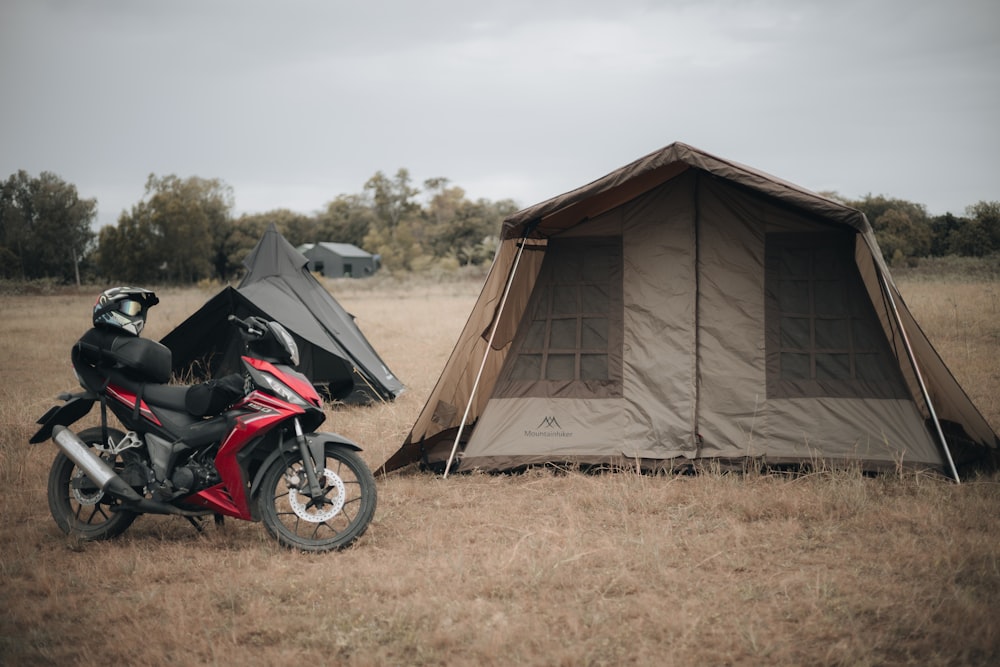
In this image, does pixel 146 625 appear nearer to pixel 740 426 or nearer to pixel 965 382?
pixel 740 426

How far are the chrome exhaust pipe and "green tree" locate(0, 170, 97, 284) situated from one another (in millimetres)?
9110

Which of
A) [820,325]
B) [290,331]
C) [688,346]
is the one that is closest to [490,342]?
[688,346]

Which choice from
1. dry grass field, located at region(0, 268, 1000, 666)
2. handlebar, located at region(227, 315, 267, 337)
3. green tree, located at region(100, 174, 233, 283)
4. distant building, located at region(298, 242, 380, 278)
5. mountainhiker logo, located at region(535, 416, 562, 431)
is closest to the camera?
dry grass field, located at region(0, 268, 1000, 666)

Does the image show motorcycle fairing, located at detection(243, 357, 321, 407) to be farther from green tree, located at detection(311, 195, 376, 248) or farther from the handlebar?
green tree, located at detection(311, 195, 376, 248)

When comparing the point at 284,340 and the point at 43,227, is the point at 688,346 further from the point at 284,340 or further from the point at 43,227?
the point at 43,227

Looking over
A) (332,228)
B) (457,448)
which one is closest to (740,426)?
(457,448)

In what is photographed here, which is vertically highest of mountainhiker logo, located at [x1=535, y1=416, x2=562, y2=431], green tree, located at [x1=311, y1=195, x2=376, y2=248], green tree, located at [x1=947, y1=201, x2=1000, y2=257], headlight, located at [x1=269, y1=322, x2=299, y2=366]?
green tree, located at [x1=311, y1=195, x2=376, y2=248]

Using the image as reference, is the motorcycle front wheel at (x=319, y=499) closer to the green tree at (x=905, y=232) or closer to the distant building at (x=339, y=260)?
the green tree at (x=905, y=232)

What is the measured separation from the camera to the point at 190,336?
870 centimetres

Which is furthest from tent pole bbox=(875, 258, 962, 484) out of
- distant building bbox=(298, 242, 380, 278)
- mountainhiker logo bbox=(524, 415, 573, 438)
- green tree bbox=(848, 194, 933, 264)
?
distant building bbox=(298, 242, 380, 278)

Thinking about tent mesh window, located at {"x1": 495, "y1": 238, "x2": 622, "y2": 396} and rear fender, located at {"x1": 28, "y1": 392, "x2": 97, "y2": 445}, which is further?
tent mesh window, located at {"x1": 495, "y1": 238, "x2": 622, "y2": 396}

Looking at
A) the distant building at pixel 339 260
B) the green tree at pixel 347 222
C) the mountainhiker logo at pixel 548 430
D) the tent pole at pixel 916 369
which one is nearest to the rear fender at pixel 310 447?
the mountainhiker logo at pixel 548 430

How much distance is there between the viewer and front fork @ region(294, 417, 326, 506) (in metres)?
4.27

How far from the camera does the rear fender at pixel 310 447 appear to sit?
4.36 meters
